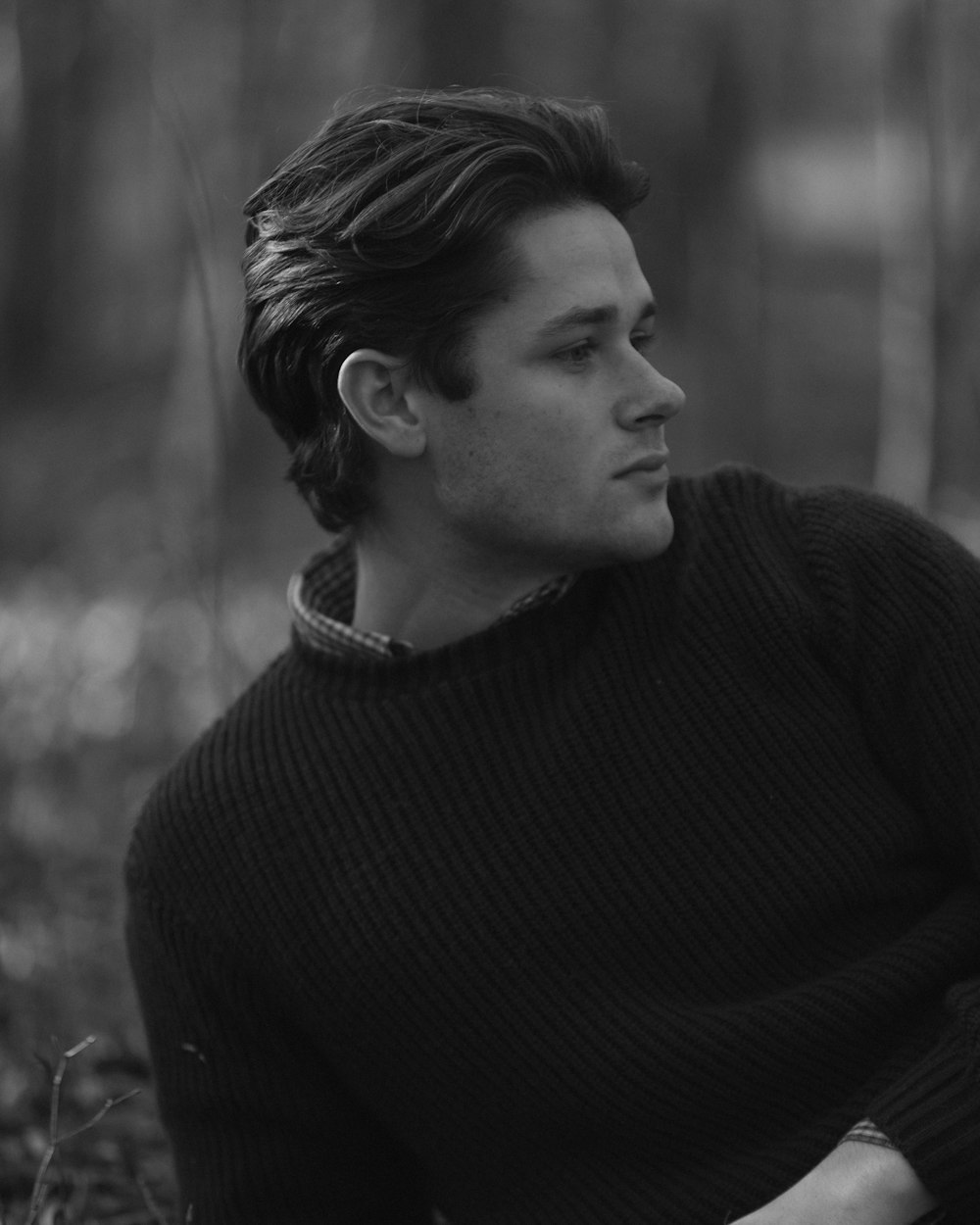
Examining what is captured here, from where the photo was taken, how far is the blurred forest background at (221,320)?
461 centimetres

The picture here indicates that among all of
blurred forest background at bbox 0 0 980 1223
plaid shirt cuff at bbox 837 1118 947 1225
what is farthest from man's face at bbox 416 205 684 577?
blurred forest background at bbox 0 0 980 1223

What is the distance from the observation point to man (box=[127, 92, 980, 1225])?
94.0 inches

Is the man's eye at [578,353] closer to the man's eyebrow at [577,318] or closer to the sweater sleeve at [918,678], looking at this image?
the man's eyebrow at [577,318]

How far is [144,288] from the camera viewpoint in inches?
939

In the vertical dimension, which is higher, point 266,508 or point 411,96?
point 411,96

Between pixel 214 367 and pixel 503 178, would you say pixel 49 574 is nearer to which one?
pixel 214 367

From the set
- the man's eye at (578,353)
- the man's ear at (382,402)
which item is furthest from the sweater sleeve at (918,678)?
the man's ear at (382,402)

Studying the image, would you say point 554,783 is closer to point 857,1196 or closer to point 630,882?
point 630,882

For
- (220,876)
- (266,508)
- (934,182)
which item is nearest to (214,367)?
(220,876)

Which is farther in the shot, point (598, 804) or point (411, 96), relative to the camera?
point (411, 96)

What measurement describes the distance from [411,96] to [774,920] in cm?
137

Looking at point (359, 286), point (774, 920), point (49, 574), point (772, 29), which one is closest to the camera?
point (774, 920)

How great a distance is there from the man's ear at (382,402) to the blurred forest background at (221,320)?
1.10 meters

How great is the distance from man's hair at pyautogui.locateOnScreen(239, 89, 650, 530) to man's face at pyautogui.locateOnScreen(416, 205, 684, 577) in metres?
0.04
